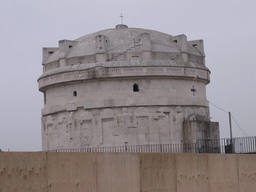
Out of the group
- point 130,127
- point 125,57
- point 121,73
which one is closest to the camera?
→ point 130,127

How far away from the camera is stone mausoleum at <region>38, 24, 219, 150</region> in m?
26.7

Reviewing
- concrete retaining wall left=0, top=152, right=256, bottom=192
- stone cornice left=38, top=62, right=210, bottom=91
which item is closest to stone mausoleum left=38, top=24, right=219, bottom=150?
stone cornice left=38, top=62, right=210, bottom=91

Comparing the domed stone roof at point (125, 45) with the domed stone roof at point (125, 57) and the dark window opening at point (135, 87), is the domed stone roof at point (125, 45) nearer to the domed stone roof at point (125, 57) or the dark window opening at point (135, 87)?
the domed stone roof at point (125, 57)

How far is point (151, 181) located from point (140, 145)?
16070 millimetres

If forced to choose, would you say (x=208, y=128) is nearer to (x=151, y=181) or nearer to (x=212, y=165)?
(x=212, y=165)

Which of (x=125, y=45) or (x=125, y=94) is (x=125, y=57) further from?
(x=125, y=94)

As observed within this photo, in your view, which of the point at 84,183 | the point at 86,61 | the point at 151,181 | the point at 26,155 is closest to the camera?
the point at 26,155

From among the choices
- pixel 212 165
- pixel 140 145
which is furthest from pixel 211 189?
pixel 140 145

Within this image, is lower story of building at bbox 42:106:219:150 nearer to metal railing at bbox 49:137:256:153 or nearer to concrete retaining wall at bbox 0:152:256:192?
metal railing at bbox 49:137:256:153

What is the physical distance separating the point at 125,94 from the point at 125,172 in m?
17.4

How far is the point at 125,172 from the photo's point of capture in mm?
9641

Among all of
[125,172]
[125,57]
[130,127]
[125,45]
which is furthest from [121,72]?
[125,172]

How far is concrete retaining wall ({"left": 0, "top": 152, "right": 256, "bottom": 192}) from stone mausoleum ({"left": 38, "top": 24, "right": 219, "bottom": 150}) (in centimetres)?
1390

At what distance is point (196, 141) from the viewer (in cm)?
2722
